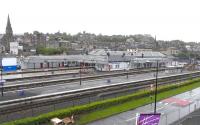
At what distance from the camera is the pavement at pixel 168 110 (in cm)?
2572

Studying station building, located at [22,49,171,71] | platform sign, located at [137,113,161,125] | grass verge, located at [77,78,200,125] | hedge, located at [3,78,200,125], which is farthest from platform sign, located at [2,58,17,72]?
platform sign, located at [137,113,161,125]

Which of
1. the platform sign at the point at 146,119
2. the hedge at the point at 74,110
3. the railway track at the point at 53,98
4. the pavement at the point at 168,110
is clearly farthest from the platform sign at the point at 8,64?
the platform sign at the point at 146,119

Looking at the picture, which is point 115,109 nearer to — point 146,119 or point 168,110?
point 168,110

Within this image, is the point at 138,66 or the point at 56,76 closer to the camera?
the point at 56,76

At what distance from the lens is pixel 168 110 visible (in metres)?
30.6

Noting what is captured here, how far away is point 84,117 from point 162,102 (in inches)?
469

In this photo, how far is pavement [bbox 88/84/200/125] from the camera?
25719mm

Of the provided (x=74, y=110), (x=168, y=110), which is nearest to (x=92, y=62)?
(x=168, y=110)

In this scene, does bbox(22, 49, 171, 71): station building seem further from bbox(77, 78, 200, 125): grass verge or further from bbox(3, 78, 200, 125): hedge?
bbox(3, 78, 200, 125): hedge

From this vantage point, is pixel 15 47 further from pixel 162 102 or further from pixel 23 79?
pixel 162 102

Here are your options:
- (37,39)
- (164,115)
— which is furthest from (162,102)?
(37,39)

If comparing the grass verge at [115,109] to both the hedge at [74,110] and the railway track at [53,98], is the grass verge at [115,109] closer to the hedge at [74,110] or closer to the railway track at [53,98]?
the hedge at [74,110]

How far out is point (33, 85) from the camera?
42.5 m

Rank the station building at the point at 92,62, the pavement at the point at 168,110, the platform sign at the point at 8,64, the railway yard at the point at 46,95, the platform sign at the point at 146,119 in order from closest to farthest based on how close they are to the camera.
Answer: the platform sign at the point at 146,119 < the pavement at the point at 168,110 < the railway yard at the point at 46,95 < the platform sign at the point at 8,64 < the station building at the point at 92,62
